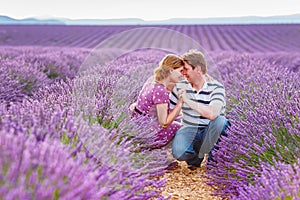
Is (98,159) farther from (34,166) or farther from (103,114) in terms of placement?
(103,114)

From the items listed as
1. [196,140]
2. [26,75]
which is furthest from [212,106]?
[26,75]

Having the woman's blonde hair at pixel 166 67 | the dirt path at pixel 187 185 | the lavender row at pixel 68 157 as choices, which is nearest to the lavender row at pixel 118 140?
the lavender row at pixel 68 157

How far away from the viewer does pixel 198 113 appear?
3.46 m

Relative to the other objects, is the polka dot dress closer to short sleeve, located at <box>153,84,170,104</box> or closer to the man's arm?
short sleeve, located at <box>153,84,170,104</box>

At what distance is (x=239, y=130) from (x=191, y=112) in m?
0.66

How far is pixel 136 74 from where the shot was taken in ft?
17.0

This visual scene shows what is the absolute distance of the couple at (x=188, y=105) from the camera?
128 inches

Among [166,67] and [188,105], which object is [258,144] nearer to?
[188,105]

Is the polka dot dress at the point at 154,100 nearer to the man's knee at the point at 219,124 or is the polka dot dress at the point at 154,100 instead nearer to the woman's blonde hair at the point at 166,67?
the woman's blonde hair at the point at 166,67

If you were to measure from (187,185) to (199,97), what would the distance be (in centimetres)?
71

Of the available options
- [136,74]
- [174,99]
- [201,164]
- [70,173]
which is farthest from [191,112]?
[70,173]

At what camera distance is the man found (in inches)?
129

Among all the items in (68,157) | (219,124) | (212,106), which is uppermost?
(68,157)

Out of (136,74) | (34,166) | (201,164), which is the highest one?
(34,166)
